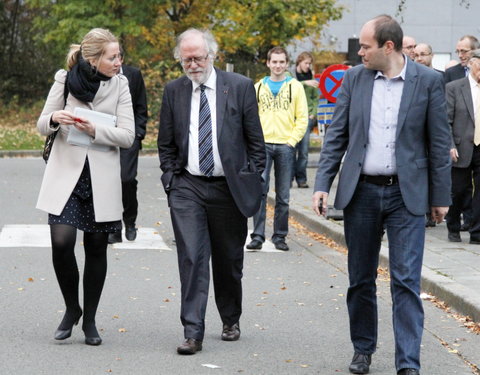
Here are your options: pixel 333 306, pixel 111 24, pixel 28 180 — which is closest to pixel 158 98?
pixel 111 24

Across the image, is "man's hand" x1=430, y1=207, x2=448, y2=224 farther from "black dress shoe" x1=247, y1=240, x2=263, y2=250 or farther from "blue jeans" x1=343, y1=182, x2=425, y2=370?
"black dress shoe" x1=247, y1=240, x2=263, y2=250

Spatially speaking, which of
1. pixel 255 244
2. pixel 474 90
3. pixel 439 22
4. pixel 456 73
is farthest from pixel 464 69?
pixel 439 22

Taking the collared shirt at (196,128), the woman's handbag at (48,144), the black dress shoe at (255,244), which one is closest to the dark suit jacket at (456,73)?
the black dress shoe at (255,244)

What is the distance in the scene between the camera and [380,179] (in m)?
6.10

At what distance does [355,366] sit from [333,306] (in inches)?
85.2

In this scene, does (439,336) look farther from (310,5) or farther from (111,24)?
(111,24)

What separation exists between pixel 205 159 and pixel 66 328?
4.31ft

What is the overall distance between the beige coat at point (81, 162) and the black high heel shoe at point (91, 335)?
25.7 inches

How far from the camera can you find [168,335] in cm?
721

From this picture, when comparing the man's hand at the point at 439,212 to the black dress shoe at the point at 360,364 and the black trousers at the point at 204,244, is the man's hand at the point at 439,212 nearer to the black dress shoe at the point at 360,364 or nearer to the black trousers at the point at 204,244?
the black dress shoe at the point at 360,364

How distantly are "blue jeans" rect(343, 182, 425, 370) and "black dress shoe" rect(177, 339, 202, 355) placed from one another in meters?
0.95

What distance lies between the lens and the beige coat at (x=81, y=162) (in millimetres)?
6801

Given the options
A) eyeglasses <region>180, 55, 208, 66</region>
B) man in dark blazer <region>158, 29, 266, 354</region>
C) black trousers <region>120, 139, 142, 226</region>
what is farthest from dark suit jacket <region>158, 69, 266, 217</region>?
black trousers <region>120, 139, 142, 226</region>

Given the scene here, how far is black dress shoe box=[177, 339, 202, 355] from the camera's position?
663 centimetres
